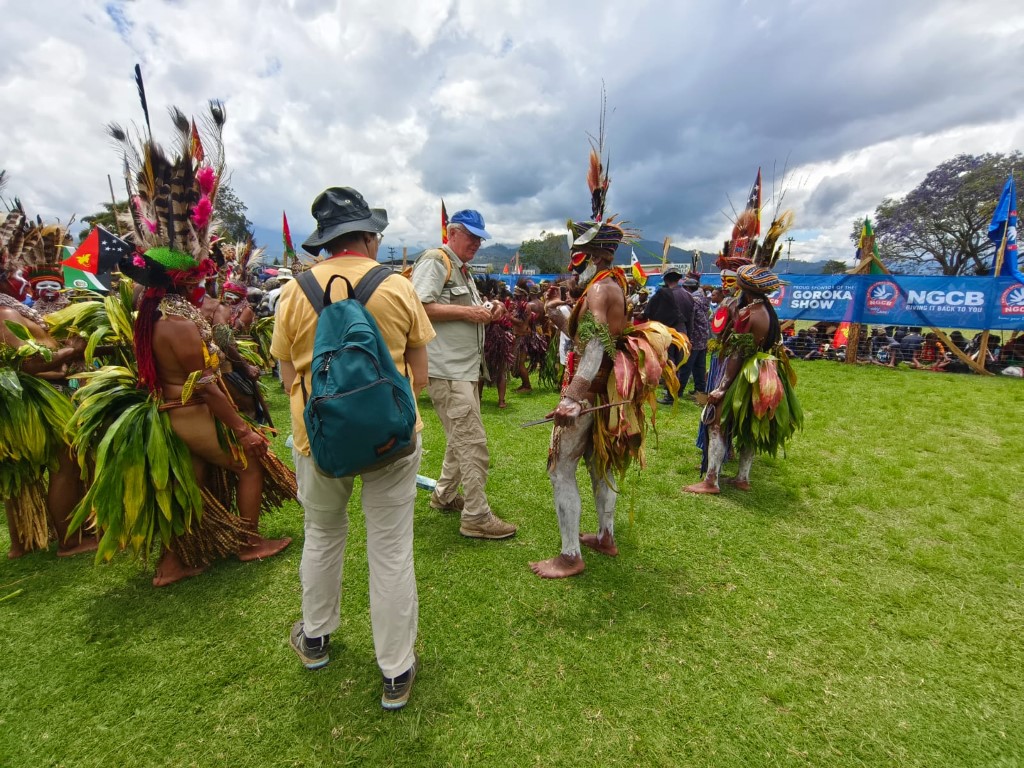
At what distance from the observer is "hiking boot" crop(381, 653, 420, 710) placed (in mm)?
1997

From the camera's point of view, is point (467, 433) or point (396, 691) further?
point (467, 433)

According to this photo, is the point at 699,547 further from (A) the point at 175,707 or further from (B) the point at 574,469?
(A) the point at 175,707

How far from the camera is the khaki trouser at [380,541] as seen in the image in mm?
1903

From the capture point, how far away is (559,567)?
116 inches

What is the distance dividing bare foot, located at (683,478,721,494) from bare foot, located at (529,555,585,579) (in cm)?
167

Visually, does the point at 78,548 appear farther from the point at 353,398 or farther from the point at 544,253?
the point at 544,253

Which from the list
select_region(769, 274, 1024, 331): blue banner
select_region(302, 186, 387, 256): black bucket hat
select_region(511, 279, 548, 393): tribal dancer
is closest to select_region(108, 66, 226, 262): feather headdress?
select_region(302, 186, 387, 256): black bucket hat

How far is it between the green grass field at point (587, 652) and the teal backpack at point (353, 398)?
123 centimetres

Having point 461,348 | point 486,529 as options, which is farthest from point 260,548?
point 461,348

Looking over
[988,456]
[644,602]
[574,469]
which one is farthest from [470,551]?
[988,456]

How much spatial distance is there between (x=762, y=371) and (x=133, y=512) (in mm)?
4567

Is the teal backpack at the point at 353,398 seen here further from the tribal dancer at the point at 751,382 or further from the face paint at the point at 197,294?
the tribal dancer at the point at 751,382

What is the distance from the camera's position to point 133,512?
2.57 meters

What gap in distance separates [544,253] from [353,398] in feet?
228
